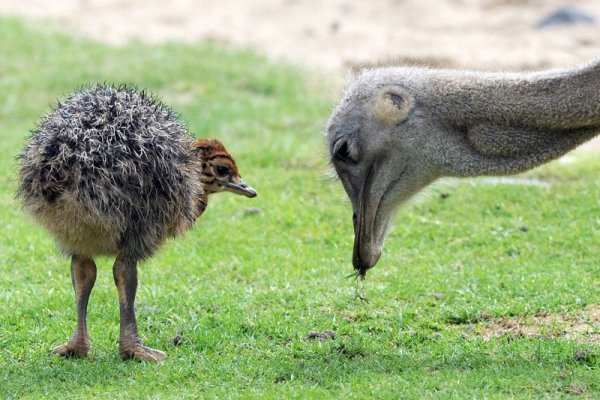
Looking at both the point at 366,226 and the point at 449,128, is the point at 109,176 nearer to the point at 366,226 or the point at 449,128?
the point at 366,226

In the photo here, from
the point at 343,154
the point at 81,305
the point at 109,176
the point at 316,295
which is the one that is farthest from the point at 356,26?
the point at 109,176

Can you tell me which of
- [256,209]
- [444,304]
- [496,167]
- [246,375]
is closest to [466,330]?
[444,304]

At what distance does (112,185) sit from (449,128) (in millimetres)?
2145

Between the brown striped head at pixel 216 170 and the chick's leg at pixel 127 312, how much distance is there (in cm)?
97

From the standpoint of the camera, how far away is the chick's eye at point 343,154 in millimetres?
7316

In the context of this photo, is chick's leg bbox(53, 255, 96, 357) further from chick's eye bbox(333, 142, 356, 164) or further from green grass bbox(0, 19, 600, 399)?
chick's eye bbox(333, 142, 356, 164)

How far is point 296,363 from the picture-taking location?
23.1ft

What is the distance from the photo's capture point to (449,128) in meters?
7.27

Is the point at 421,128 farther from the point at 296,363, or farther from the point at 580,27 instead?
the point at 580,27

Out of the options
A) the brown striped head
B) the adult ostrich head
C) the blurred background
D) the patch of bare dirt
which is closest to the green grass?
the patch of bare dirt

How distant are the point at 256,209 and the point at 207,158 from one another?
273cm

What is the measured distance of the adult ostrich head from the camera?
719 centimetres

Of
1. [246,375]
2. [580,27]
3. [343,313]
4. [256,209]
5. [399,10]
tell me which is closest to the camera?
[246,375]

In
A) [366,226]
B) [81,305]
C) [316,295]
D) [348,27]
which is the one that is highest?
[366,226]
